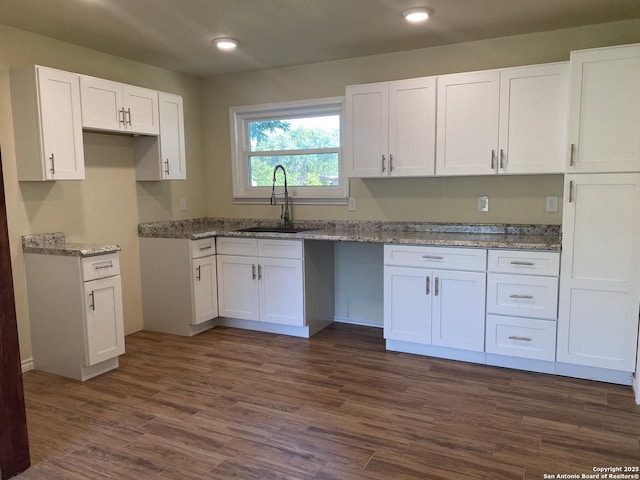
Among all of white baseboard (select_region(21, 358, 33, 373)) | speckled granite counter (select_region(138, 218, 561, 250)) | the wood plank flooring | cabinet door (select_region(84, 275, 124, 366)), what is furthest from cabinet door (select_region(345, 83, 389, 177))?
white baseboard (select_region(21, 358, 33, 373))

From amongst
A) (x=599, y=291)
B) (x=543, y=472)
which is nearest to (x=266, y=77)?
(x=599, y=291)

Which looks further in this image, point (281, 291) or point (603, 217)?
point (281, 291)

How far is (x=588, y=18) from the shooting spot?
3150 millimetres

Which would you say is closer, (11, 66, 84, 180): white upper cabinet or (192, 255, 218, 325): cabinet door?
(11, 66, 84, 180): white upper cabinet

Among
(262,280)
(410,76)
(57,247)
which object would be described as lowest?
(262,280)

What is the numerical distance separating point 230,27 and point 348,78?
1.25 metres

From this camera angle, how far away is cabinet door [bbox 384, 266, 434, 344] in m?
3.45

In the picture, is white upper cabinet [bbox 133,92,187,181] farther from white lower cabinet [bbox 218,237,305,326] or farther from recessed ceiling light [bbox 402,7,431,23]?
recessed ceiling light [bbox 402,7,431,23]

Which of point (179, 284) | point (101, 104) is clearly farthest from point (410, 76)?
point (179, 284)

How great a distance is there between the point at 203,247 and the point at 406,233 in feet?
5.72

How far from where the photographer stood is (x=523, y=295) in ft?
10.3

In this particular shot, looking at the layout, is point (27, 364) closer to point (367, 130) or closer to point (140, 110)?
point (140, 110)

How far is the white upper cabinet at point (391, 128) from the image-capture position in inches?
139

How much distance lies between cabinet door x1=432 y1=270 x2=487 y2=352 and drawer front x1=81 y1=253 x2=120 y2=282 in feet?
7.42
